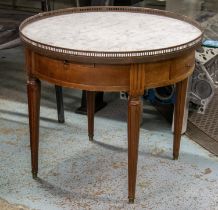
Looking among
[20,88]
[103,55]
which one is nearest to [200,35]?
[103,55]

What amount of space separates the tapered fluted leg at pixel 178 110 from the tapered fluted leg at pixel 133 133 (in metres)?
0.35

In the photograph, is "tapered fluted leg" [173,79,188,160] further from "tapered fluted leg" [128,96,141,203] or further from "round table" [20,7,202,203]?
"tapered fluted leg" [128,96,141,203]

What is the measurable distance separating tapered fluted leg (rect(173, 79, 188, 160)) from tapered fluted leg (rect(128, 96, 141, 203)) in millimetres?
350

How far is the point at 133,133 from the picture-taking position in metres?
1.41

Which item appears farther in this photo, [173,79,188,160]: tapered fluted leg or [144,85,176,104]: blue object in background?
[144,85,176,104]: blue object in background

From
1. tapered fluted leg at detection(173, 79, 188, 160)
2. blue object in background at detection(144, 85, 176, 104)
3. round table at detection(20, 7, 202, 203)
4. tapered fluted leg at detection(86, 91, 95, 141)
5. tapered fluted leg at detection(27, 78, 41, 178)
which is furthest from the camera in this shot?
blue object in background at detection(144, 85, 176, 104)

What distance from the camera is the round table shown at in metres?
1.29

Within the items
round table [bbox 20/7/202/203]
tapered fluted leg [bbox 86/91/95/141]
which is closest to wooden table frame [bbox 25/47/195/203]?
round table [bbox 20/7/202/203]

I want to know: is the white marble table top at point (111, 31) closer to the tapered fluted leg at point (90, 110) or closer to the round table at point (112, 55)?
the round table at point (112, 55)

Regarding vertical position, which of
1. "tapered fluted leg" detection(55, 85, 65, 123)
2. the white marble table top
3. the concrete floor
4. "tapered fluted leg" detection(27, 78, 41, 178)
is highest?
the white marble table top

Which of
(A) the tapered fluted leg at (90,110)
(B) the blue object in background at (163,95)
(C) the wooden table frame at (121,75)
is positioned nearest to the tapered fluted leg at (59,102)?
(A) the tapered fluted leg at (90,110)

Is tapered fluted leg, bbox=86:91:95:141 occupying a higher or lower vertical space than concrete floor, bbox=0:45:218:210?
higher

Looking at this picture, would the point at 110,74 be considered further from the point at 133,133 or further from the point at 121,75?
the point at 133,133

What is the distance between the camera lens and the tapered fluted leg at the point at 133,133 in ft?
4.47
